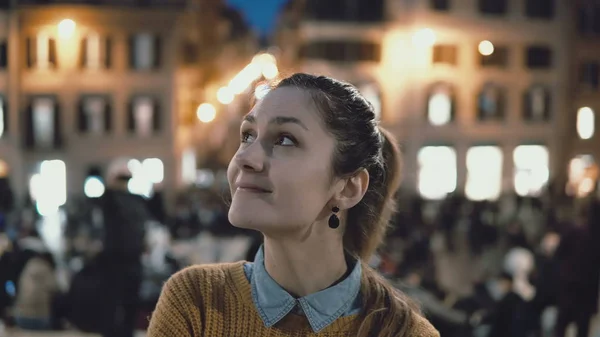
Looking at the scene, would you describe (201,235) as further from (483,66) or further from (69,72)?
(483,66)

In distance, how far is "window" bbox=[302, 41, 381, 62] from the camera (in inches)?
1378

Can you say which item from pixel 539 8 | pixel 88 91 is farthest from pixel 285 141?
pixel 539 8

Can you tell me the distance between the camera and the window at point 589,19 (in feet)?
122

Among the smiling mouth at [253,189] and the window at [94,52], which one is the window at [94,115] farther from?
the smiling mouth at [253,189]

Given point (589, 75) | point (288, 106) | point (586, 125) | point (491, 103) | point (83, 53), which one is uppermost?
point (83, 53)

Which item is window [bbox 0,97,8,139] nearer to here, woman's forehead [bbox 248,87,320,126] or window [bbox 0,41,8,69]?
window [bbox 0,41,8,69]

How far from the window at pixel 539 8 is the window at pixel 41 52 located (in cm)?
2071

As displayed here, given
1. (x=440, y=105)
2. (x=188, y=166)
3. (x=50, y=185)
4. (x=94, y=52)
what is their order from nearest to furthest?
(x=50, y=185) < (x=94, y=52) < (x=440, y=105) < (x=188, y=166)

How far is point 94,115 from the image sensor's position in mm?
32688

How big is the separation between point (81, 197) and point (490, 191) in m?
17.4

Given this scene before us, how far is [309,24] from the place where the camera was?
1387 inches

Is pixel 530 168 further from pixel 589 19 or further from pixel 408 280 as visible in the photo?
pixel 408 280

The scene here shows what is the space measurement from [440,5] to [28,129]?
718 inches

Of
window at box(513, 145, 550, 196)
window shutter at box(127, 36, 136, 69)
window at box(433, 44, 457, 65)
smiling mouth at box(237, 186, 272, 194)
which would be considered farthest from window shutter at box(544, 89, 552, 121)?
smiling mouth at box(237, 186, 272, 194)
